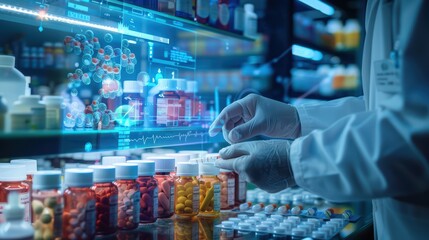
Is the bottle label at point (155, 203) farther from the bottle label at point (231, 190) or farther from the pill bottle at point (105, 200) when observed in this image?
the bottle label at point (231, 190)

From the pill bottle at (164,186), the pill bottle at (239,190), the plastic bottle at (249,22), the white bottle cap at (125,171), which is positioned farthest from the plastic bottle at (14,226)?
the plastic bottle at (249,22)

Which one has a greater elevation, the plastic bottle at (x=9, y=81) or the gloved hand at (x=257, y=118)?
the plastic bottle at (x=9, y=81)

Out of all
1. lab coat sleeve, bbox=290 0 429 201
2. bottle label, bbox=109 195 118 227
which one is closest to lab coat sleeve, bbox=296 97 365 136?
lab coat sleeve, bbox=290 0 429 201

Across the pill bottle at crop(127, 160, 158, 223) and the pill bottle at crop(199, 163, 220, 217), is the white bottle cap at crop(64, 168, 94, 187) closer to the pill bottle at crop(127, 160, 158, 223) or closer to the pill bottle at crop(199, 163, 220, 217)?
the pill bottle at crop(127, 160, 158, 223)

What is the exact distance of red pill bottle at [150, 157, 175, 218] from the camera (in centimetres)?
171

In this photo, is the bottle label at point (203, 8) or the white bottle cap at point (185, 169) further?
the bottle label at point (203, 8)

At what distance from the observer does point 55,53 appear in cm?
306

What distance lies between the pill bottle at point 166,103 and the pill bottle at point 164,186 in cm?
26

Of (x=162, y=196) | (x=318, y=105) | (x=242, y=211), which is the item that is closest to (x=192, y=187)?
(x=162, y=196)

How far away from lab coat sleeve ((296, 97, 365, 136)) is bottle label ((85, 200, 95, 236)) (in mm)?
947

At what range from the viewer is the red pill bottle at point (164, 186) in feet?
5.62

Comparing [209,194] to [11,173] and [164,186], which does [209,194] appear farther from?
[11,173]

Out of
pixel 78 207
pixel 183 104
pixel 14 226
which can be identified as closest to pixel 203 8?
pixel 183 104

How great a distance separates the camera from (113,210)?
56.0 inches
